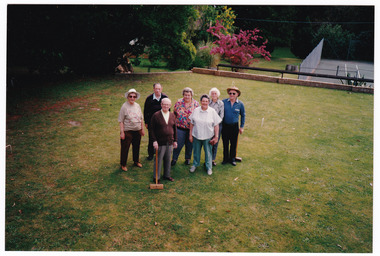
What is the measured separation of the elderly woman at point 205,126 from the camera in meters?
6.04

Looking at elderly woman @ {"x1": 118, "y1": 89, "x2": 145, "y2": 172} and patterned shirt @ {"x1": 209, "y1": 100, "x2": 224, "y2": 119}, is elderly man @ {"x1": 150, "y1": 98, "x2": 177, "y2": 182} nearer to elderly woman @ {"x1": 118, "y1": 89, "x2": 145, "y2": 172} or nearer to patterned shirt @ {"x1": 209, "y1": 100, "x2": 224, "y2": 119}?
elderly woman @ {"x1": 118, "y1": 89, "x2": 145, "y2": 172}

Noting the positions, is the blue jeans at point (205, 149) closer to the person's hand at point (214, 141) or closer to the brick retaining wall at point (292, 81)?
the person's hand at point (214, 141)

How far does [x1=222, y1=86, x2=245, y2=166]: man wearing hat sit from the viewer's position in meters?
6.48

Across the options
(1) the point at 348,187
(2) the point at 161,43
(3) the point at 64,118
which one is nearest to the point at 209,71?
(2) the point at 161,43

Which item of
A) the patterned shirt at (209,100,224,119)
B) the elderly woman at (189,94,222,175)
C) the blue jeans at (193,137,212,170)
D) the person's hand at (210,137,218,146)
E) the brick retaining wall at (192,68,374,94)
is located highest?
the brick retaining wall at (192,68,374,94)

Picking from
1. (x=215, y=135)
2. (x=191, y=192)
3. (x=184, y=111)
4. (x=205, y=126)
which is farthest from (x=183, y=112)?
(x=191, y=192)

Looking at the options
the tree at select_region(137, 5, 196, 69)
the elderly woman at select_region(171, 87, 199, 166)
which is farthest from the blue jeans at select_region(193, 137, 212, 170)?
the tree at select_region(137, 5, 196, 69)

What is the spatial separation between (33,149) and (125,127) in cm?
276

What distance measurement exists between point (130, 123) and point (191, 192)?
6.32 ft

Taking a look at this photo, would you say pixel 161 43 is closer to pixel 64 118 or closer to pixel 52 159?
pixel 64 118

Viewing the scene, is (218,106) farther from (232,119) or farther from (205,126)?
(205,126)

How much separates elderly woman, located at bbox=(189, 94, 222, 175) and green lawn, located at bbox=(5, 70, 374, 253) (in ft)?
2.15

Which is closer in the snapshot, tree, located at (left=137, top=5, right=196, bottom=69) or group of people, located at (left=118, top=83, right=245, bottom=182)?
group of people, located at (left=118, top=83, right=245, bottom=182)

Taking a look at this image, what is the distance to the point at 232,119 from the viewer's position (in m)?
6.54
